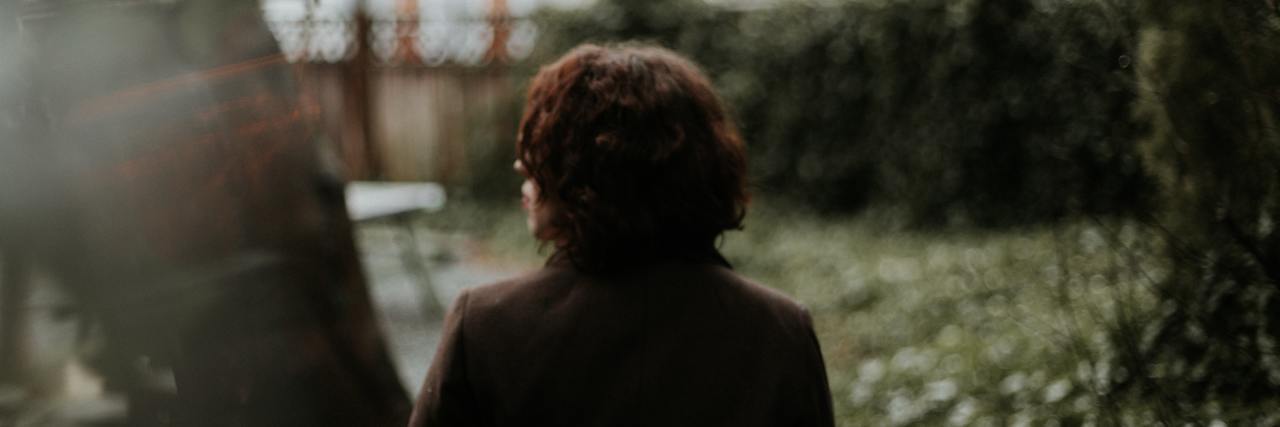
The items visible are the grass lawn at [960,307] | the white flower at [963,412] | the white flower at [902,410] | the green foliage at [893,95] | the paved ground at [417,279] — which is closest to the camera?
the grass lawn at [960,307]

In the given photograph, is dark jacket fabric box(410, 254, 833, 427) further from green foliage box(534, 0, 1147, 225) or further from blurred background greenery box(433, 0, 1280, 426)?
green foliage box(534, 0, 1147, 225)

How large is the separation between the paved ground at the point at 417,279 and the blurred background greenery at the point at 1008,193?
41cm

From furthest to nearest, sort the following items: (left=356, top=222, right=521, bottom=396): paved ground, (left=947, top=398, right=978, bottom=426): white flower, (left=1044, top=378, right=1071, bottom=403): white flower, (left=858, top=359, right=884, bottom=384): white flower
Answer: (left=356, top=222, right=521, bottom=396): paved ground < (left=858, top=359, right=884, bottom=384): white flower < (left=947, top=398, right=978, bottom=426): white flower < (left=1044, top=378, right=1071, bottom=403): white flower

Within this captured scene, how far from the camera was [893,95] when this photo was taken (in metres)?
9.78

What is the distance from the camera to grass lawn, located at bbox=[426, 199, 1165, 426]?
432 cm

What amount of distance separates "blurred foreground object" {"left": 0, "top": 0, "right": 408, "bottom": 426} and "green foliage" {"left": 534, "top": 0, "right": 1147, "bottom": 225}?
14.3ft

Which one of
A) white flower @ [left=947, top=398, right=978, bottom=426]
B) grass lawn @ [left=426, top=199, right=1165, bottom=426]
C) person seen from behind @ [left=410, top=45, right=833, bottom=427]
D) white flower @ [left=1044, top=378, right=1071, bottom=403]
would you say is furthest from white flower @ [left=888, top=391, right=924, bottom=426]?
person seen from behind @ [left=410, top=45, right=833, bottom=427]

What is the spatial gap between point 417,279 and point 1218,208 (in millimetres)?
5770

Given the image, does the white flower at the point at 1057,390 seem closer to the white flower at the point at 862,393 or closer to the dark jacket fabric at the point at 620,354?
the white flower at the point at 862,393

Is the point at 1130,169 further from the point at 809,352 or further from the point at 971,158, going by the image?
the point at 971,158

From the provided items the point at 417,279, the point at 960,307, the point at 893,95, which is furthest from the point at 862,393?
the point at 893,95

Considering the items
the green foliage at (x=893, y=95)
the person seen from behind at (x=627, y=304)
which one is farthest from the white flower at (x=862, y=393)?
the person seen from behind at (x=627, y=304)

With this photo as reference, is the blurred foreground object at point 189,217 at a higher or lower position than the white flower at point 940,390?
higher

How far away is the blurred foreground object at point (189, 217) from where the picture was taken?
2.26m
